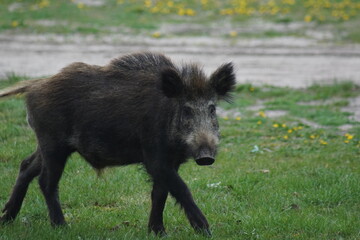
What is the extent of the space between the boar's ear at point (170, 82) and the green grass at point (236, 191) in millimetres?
969

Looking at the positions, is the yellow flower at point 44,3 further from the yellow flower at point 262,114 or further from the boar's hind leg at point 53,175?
the boar's hind leg at point 53,175

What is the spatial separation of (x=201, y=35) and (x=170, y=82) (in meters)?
15.0

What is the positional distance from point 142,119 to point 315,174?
3374 mm

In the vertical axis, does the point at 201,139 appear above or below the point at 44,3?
above

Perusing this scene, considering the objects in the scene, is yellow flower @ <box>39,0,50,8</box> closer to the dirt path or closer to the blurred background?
the blurred background

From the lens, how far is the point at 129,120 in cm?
729

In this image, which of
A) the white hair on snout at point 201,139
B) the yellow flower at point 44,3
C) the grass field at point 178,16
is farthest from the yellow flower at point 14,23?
the white hair on snout at point 201,139

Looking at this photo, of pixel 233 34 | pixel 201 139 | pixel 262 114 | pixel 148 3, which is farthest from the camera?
pixel 148 3

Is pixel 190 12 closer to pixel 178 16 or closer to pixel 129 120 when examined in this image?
pixel 178 16

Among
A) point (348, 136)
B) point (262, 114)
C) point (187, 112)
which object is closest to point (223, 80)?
point (187, 112)

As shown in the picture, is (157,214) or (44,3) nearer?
(157,214)

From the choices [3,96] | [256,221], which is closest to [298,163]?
[256,221]

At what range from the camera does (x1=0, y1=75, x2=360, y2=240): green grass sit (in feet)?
24.5

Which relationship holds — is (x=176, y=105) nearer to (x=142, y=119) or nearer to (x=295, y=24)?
(x=142, y=119)
